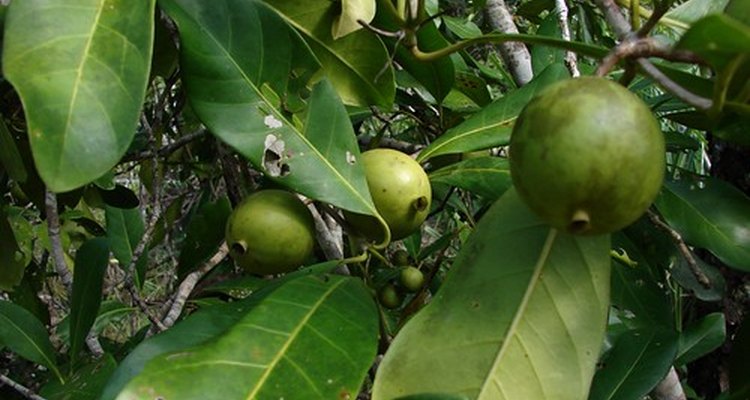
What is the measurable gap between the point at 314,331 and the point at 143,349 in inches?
6.7

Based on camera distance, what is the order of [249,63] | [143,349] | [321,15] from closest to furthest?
[143,349]
[249,63]
[321,15]

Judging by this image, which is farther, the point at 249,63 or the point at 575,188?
the point at 249,63

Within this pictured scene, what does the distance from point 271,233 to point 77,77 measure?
0.30 metres

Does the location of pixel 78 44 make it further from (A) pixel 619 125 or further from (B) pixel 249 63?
(A) pixel 619 125

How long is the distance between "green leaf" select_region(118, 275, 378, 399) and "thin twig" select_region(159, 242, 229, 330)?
1.53 ft

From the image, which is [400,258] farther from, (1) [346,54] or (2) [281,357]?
(2) [281,357]

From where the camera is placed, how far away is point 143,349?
82cm

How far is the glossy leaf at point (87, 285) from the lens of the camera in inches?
50.0

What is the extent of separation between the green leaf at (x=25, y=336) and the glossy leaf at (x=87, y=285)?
11 cm

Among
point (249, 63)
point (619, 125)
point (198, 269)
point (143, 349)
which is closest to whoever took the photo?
point (619, 125)

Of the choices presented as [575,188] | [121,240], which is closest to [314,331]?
[575,188]

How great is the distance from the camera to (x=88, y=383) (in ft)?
3.77

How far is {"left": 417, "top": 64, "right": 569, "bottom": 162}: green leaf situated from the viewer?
3.73ft

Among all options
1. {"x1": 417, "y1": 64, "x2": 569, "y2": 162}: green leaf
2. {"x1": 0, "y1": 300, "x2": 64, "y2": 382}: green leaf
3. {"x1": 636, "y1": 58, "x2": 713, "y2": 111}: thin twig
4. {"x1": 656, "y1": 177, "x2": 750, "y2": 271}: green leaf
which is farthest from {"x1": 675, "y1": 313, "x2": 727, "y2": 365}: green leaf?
{"x1": 0, "y1": 300, "x2": 64, "y2": 382}: green leaf
